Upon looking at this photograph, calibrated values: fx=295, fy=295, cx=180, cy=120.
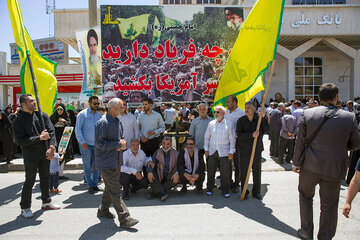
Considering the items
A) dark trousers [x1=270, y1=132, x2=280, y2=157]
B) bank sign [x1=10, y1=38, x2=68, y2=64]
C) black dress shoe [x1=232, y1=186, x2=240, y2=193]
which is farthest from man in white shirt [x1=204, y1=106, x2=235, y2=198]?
bank sign [x1=10, y1=38, x2=68, y2=64]

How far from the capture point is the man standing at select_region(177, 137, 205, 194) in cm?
598

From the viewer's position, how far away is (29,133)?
4.58 m

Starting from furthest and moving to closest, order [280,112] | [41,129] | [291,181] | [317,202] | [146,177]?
1. [280,112]
2. [291,181]
3. [146,177]
4. [317,202]
5. [41,129]

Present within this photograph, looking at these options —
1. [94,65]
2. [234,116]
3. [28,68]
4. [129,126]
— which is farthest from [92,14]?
[234,116]

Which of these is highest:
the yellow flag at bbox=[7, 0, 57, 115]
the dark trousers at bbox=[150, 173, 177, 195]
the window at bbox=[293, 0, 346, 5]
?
the window at bbox=[293, 0, 346, 5]

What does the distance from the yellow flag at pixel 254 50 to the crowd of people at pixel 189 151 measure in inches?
15.4

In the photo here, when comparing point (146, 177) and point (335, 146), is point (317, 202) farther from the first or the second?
point (146, 177)

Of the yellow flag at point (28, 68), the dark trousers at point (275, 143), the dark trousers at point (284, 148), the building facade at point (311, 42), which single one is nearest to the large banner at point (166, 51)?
the yellow flag at point (28, 68)

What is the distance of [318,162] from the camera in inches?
133

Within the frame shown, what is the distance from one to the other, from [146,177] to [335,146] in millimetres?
3817

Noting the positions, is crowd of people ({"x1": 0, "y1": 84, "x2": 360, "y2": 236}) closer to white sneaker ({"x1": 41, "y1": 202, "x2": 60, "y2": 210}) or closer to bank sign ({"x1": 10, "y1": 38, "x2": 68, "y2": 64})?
white sneaker ({"x1": 41, "y1": 202, "x2": 60, "y2": 210})

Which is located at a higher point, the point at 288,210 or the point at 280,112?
the point at 280,112

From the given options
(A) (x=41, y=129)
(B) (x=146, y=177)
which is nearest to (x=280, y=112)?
(B) (x=146, y=177)

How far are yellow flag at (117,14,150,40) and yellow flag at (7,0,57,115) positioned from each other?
252 centimetres
